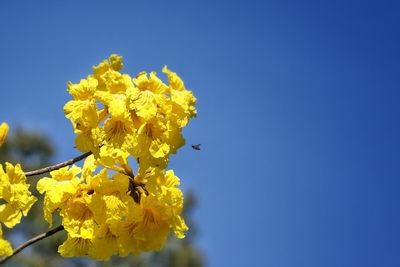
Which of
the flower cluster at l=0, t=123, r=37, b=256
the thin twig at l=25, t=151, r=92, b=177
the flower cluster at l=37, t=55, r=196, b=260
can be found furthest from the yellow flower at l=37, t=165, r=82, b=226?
the thin twig at l=25, t=151, r=92, b=177

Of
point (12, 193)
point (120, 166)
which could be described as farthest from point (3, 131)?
point (120, 166)

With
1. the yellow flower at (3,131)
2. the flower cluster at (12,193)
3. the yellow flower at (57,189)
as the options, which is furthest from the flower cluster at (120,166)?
the yellow flower at (3,131)

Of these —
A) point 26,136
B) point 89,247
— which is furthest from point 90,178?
point 26,136

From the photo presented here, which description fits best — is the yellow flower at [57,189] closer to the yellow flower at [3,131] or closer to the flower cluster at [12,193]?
the flower cluster at [12,193]

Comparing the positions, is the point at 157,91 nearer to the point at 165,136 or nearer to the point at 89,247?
the point at 165,136

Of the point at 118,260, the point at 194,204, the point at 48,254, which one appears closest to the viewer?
the point at 48,254

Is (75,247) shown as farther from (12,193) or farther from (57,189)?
(12,193)
